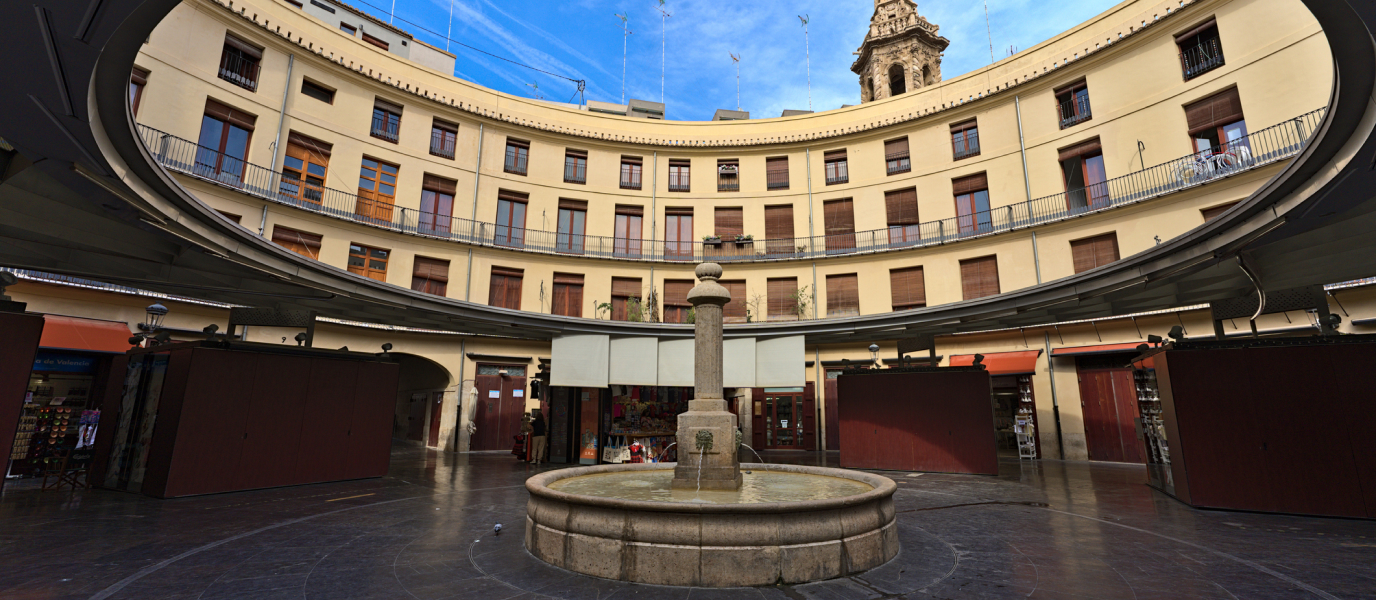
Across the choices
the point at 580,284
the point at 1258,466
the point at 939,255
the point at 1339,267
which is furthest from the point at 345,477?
the point at 939,255

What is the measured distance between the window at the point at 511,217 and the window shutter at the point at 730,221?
828 cm

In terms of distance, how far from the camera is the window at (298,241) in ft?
60.7

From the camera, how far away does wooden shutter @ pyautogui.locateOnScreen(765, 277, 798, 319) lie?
78.5 feet

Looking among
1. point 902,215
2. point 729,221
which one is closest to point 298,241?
Result: point 729,221

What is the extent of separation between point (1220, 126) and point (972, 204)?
7255 mm

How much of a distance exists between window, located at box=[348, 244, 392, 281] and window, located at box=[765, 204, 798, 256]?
14875 millimetres

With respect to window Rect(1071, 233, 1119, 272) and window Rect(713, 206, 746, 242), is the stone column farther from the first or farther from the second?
window Rect(713, 206, 746, 242)

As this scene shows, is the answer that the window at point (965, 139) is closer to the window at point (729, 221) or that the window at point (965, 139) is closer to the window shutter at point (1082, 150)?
the window shutter at point (1082, 150)

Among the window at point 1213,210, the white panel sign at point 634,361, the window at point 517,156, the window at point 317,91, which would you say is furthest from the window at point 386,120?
the window at point 1213,210

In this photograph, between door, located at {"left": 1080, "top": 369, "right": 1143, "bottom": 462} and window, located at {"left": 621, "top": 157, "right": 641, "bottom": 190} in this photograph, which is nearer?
door, located at {"left": 1080, "top": 369, "right": 1143, "bottom": 462}

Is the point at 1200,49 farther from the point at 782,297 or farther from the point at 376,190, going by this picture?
the point at 376,190

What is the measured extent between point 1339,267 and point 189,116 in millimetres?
26669

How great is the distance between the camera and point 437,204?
2270 cm

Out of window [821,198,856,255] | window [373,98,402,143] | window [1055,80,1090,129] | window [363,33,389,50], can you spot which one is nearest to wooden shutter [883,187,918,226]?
window [821,198,856,255]
